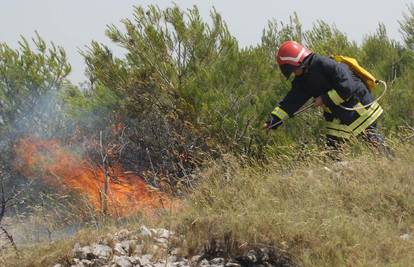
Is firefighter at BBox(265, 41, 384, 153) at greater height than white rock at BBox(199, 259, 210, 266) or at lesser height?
greater

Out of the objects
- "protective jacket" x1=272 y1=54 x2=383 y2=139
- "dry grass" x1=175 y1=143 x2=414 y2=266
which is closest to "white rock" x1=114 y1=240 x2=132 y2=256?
"dry grass" x1=175 y1=143 x2=414 y2=266

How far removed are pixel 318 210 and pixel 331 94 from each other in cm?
183

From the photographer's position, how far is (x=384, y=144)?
6363 mm

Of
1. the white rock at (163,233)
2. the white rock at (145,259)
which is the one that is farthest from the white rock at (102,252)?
the white rock at (163,233)

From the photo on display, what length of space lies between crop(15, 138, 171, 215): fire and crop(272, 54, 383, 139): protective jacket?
9.18ft

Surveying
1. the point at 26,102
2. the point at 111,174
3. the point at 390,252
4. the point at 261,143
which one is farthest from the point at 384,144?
the point at 26,102

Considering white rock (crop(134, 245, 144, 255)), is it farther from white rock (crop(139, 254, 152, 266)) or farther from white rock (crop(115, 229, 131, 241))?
white rock (crop(115, 229, 131, 241))

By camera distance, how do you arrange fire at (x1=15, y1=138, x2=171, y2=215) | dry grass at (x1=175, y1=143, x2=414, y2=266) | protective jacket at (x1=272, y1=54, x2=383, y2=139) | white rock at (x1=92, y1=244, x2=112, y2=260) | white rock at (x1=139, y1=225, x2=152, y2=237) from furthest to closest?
fire at (x1=15, y1=138, x2=171, y2=215) → protective jacket at (x1=272, y1=54, x2=383, y2=139) → white rock at (x1=139, y1=225, x2=152, y2=237) → white rock at (x1=92, y1=244, x2=112, y2=260) → dry grass at (x1=175, y1=143, x2=414, y2=266)

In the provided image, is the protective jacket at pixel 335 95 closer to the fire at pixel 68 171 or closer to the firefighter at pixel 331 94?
the firefighter at pixel 331 94

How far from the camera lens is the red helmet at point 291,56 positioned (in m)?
6.53

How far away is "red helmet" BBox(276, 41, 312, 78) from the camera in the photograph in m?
6.53

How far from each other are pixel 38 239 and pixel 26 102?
730 centimetres

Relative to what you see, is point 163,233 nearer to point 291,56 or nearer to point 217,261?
point 217,261

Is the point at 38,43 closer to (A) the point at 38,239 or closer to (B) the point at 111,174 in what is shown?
(B) the point at 111,174
